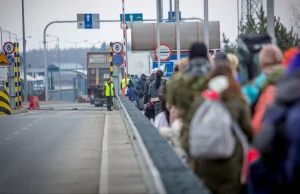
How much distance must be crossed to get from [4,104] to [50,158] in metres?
23.5

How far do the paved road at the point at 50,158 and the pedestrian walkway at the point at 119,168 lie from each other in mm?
184

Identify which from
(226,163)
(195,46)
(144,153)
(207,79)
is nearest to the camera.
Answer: (226,163)

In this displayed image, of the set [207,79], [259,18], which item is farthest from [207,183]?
[259,18]

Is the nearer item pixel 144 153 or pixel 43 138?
pixel 144 153

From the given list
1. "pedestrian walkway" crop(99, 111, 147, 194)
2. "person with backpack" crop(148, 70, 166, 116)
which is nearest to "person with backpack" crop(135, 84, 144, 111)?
"pedestrian walkway" crop(99, 111, 147, 194)

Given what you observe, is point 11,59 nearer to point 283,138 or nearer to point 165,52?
point 165,52

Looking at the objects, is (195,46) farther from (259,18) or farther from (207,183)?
(259,18)

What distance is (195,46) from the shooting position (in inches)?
389

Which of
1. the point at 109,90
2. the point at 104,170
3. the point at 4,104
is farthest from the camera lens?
the point at 109,90

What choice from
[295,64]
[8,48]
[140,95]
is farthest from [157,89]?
[8,48]

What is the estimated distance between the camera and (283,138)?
6789 millimetres

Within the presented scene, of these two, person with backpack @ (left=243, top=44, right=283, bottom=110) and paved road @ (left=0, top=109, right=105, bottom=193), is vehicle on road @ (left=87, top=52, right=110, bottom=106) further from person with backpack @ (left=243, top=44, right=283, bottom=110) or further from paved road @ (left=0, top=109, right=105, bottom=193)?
person with backpack @ (left=243, top=44, right=283, bottom=110)

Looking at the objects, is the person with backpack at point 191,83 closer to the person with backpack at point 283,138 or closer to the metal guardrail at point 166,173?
the metal guardrail at point 166,173

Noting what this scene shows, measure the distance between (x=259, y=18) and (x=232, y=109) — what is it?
33146 millimetres
